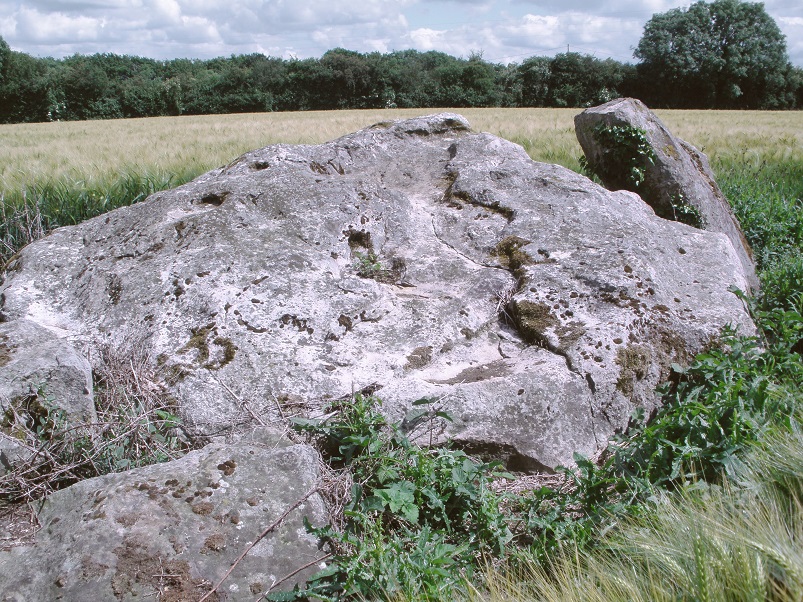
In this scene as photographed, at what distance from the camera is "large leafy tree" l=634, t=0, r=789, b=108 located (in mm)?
51688

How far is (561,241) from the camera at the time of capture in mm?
4543

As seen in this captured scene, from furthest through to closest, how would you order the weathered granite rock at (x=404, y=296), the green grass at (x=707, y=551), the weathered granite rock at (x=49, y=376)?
the weathered granite rock at (x=404, y=296) < the weathered granite rock at (x=49, y=376) < the green grass at (x=707, y=551)

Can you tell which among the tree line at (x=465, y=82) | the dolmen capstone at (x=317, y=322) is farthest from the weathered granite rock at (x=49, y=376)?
the tree line at (x=465, y=82)

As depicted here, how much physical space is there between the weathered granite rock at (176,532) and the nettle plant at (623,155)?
16.2ft

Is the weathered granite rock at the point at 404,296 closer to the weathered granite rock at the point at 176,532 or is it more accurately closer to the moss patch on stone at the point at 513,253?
the moss patch on stone at the point at 513,253

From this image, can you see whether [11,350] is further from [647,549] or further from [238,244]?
[647,549]

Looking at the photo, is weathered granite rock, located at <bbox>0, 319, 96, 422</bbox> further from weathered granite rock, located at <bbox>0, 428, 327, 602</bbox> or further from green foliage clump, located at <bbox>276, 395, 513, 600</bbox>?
green foliage clump, located at <bbox>276, 395, 513, 600</bbox>

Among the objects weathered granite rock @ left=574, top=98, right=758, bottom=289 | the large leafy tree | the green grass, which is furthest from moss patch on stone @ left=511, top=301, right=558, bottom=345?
the large leafy tree

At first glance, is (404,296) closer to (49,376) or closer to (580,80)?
(49,376)

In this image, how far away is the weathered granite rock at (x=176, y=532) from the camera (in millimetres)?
2438

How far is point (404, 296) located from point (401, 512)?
162cm

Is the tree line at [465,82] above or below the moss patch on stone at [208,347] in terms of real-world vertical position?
above

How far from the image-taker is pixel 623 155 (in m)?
6.69

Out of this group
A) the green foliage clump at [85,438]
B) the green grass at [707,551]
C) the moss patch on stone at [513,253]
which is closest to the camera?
the green grass at [707,551]
